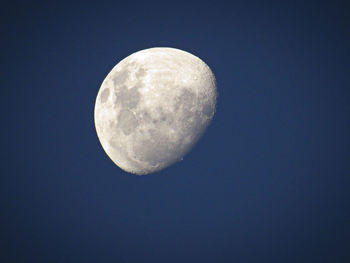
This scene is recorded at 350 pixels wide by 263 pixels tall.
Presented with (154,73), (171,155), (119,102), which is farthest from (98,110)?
(171,155)

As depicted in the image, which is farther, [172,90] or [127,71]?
[127,71]

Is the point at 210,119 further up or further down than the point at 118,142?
further up

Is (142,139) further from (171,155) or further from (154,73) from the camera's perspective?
A: (154,73)

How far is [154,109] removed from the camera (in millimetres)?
5324

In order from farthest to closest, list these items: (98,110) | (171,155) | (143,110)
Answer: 1. (98,110)
2. (171,155)
3. (143,110)

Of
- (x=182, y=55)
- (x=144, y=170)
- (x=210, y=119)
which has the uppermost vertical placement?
(x=182, y=55)

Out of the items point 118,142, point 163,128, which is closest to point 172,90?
point 163,128

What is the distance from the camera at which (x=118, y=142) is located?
577 cm

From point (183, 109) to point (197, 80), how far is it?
2.89ft

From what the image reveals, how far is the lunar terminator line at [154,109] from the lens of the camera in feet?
17.6

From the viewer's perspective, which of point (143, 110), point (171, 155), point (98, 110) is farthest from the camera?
point (98, 110)

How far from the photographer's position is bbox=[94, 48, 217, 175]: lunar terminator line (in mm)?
5375

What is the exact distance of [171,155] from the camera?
18.9 ft

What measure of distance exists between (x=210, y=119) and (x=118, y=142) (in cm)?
237
